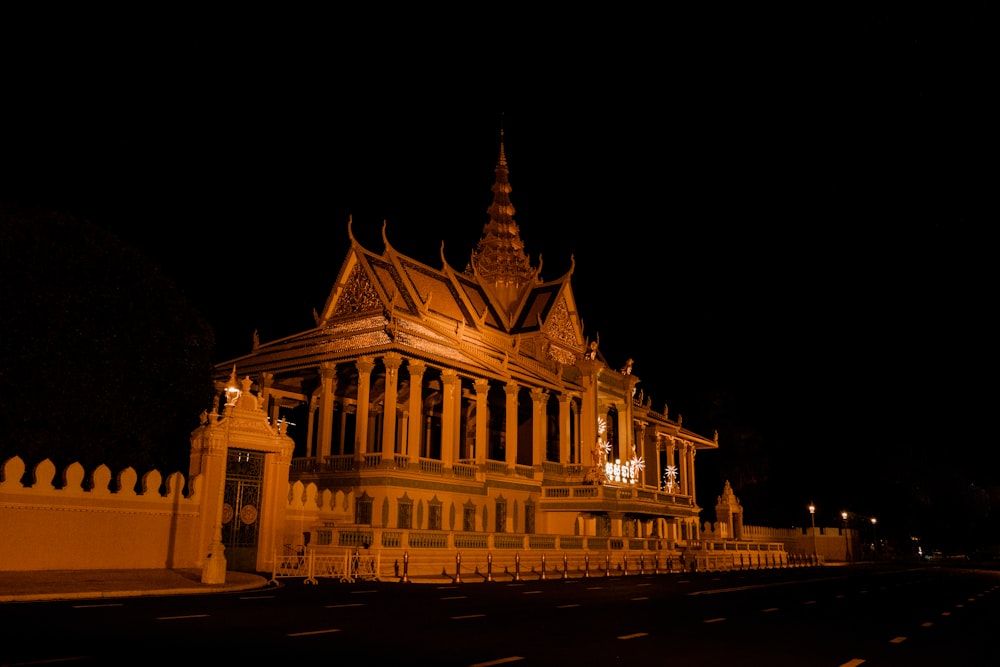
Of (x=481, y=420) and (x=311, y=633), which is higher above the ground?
(x=481, y=420)

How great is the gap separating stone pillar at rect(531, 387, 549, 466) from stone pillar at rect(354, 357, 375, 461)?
10.7m

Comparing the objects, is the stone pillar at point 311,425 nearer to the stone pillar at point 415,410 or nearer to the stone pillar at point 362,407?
the stone pillar at point 362,407

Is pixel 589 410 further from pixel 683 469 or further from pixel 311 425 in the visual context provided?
pixel 683 469

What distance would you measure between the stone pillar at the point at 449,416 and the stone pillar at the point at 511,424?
307 centimetres

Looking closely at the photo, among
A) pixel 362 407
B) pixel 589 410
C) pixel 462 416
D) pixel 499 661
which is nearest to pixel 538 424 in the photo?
pixel 589 410

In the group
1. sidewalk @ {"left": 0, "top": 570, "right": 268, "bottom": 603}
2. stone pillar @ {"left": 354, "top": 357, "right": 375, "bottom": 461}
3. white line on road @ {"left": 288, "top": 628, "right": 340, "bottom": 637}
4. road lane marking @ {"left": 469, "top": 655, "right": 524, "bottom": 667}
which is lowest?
road lane marking @ {"left": 469, "top": 655, "right": 524, "bottom": 667}

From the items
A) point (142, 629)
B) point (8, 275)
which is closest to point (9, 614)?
point (142, 629)

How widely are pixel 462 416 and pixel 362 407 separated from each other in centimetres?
1308

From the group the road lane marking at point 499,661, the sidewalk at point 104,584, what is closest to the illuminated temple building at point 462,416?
the sidewalk at point 104,584

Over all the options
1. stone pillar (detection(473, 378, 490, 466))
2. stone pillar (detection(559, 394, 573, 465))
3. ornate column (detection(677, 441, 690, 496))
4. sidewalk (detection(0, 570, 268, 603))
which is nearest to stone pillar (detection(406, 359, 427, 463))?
stone pillar (detection(473, 378, 490, 466))

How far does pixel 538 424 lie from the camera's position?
144 ft

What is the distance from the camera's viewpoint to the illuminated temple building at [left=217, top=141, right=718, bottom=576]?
33.2 m

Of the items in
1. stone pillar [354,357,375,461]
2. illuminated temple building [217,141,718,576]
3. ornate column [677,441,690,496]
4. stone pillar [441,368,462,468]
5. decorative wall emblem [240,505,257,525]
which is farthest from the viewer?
ornate column [677,441,690,496]

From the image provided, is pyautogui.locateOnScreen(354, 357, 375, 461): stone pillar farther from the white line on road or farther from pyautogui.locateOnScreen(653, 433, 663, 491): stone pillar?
pyautogui.locateOnScreen(653, 433, 663, 491): stone pillar
